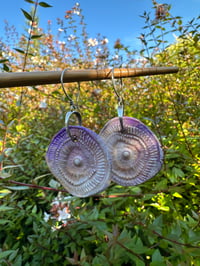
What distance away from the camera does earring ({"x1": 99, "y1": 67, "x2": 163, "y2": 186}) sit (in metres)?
0.59

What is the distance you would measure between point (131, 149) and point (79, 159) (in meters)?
0.17

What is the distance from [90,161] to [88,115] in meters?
1.21

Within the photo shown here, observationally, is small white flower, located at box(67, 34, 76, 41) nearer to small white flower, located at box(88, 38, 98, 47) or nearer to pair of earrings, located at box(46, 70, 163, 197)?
small white flower, located at box(88, 38, 98, 47)

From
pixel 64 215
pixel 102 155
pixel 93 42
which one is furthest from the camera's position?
pixel 93 42

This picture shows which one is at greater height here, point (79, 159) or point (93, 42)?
point (93, 42)

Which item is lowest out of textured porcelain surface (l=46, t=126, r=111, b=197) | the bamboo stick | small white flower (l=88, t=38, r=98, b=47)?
textured porcelain surface (l=46, t=126, r=111, b=197)

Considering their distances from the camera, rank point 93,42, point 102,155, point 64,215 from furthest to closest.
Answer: point 93,42
point 64,215
point 102,155

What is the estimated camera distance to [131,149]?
623 millimetres

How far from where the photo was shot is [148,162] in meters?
0.60

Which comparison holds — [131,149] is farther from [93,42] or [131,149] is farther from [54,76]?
[93,42]

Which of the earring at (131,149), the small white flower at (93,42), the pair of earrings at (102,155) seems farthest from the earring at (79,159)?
the small white flower at (93,42)

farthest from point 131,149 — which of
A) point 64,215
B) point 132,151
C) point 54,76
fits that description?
point 64,215

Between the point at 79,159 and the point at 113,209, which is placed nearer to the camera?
the point at 79,159

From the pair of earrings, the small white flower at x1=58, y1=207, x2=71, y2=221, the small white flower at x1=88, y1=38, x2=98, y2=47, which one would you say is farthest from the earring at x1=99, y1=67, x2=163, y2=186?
the small white flower at x1=88, y1=38, x2=98, y2=47
